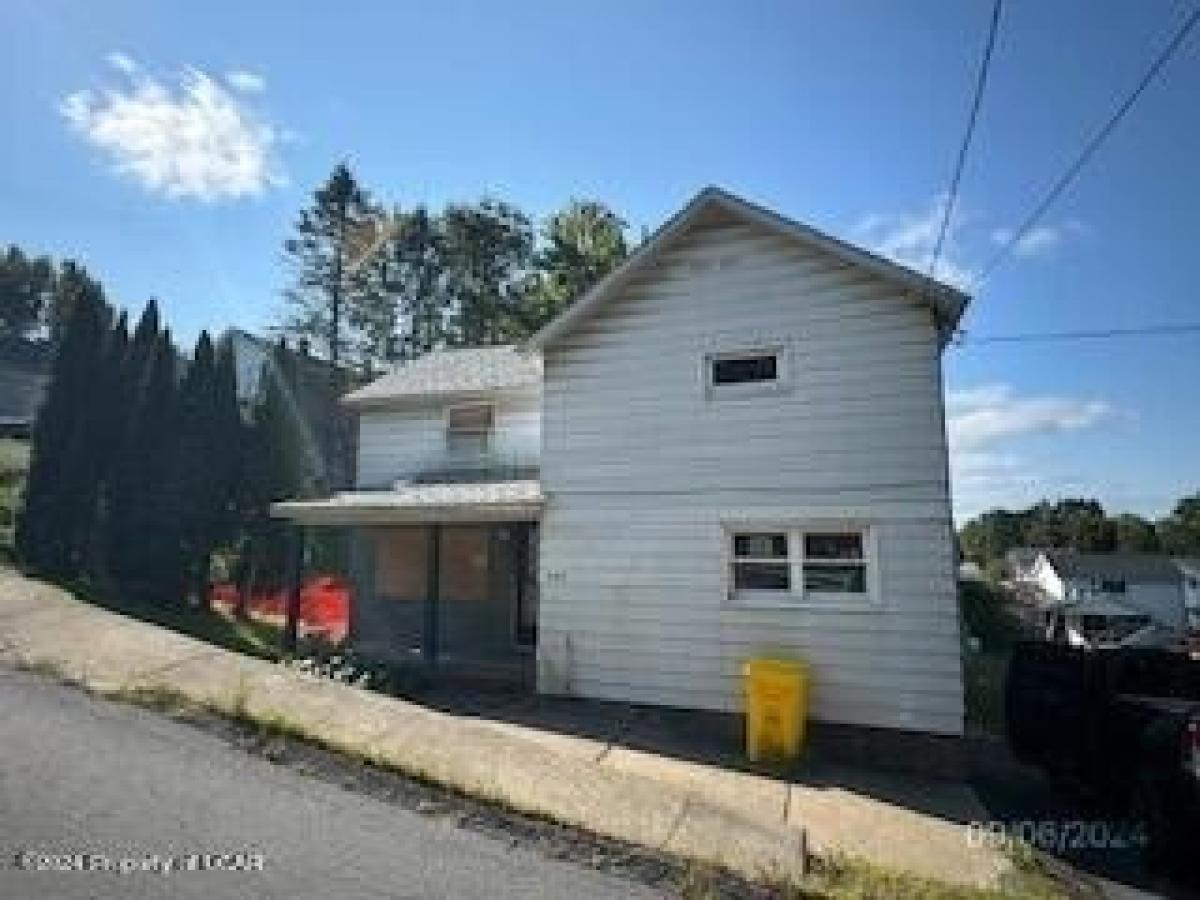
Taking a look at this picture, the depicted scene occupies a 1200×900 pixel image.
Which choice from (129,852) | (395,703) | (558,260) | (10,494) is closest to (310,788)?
(129,852)

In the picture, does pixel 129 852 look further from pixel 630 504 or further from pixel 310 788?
pixel 630 504

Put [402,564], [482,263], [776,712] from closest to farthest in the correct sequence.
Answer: [776,712], [402,564], [482,263]

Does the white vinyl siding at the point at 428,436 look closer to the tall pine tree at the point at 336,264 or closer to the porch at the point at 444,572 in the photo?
the porch at the point at 444,572

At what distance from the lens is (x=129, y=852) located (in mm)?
4758

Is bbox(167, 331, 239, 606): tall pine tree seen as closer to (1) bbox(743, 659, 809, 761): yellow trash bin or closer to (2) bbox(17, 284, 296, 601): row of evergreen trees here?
(2) bbox(17, 284, 296, 601): row of evergreen trees

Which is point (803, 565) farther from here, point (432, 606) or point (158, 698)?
point (158, 698)

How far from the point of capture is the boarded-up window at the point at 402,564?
1911cm

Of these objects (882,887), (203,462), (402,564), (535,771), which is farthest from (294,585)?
(882,887)

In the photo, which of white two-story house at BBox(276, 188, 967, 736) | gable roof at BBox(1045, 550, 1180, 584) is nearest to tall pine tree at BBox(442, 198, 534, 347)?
white two-story house at BBox(276, 188, 967, 736)

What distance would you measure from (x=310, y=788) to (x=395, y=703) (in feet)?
8.09

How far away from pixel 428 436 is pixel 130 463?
8.39 metres
